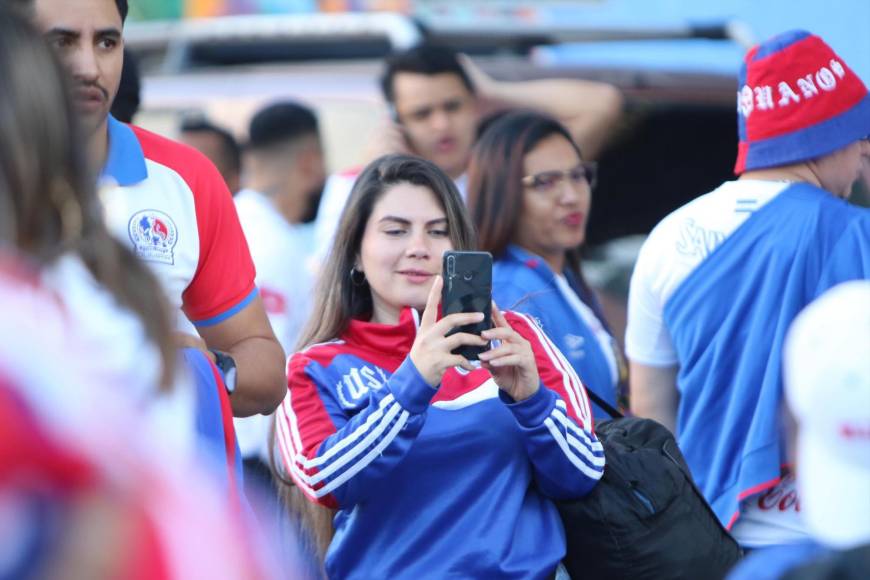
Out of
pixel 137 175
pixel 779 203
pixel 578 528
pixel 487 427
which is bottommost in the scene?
pixel 578 528

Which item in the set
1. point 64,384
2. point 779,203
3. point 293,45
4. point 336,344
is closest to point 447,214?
point 336,344

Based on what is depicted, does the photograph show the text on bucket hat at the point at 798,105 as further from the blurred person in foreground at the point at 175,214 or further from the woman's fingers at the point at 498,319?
the blurred person in foreground at the point at 175,214

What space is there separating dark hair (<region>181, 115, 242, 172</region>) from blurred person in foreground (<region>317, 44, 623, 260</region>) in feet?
3.11

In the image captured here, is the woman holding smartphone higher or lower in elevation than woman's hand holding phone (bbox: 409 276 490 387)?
lower

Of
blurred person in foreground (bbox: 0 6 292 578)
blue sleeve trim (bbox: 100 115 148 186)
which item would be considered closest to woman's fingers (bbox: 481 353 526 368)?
blue sleeve trim (bbox: 100 115 148 186)

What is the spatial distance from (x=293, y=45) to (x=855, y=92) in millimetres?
5029

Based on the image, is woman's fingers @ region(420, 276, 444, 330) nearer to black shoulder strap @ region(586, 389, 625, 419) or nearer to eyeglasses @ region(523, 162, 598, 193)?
black shoulder strap @ region(586, 389, 625, 419)

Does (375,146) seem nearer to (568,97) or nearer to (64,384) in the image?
(568,97)

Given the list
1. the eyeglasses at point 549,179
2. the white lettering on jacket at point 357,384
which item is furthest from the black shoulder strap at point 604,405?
the eyeglasses at point 549,179

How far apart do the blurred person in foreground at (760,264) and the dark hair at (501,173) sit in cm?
55

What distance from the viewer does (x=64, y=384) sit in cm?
130

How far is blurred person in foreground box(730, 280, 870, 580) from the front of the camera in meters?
1.72

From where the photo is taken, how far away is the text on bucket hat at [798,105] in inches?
149

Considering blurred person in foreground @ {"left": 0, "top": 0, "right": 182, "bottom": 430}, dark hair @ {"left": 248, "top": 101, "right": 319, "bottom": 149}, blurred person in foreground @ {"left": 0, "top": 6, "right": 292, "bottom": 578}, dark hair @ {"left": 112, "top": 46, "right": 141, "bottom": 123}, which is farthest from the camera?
dark hair @ {"left": 248, "top": 101, "right": 319, "bottom": 149}
